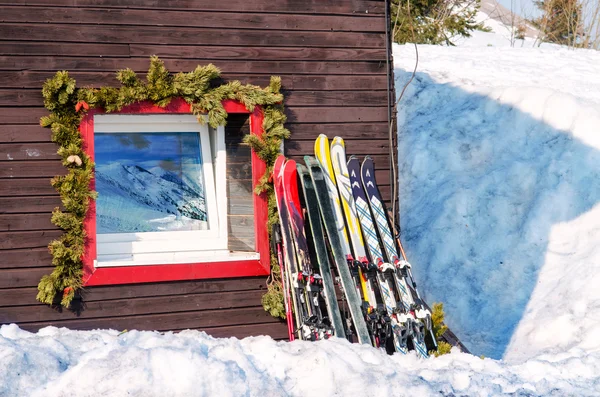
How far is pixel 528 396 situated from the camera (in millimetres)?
3900

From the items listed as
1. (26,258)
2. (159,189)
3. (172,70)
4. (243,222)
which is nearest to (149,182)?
(159,189)

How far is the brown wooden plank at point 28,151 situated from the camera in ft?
19.3

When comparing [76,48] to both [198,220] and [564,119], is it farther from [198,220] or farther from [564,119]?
[564,119]

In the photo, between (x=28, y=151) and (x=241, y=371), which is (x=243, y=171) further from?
(x=241, y=371)

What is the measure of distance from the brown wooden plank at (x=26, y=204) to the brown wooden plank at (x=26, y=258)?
0.30 m

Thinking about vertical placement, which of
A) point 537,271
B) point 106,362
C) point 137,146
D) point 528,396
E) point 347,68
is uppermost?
point 347,68

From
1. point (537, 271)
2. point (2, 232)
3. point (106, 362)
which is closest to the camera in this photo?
point (106, 362)

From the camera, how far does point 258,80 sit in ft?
21.2

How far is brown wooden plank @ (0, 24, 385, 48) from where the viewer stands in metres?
5.96

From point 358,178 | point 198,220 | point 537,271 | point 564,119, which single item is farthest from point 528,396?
point 564,119

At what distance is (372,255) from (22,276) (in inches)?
109

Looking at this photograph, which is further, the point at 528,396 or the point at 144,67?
the point at 144,67

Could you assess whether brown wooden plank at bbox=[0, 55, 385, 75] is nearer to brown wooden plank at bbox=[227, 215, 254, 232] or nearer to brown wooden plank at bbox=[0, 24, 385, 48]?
brown wooden plank at bbox=[0, 24, 385, 48]

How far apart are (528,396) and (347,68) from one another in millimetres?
3596
